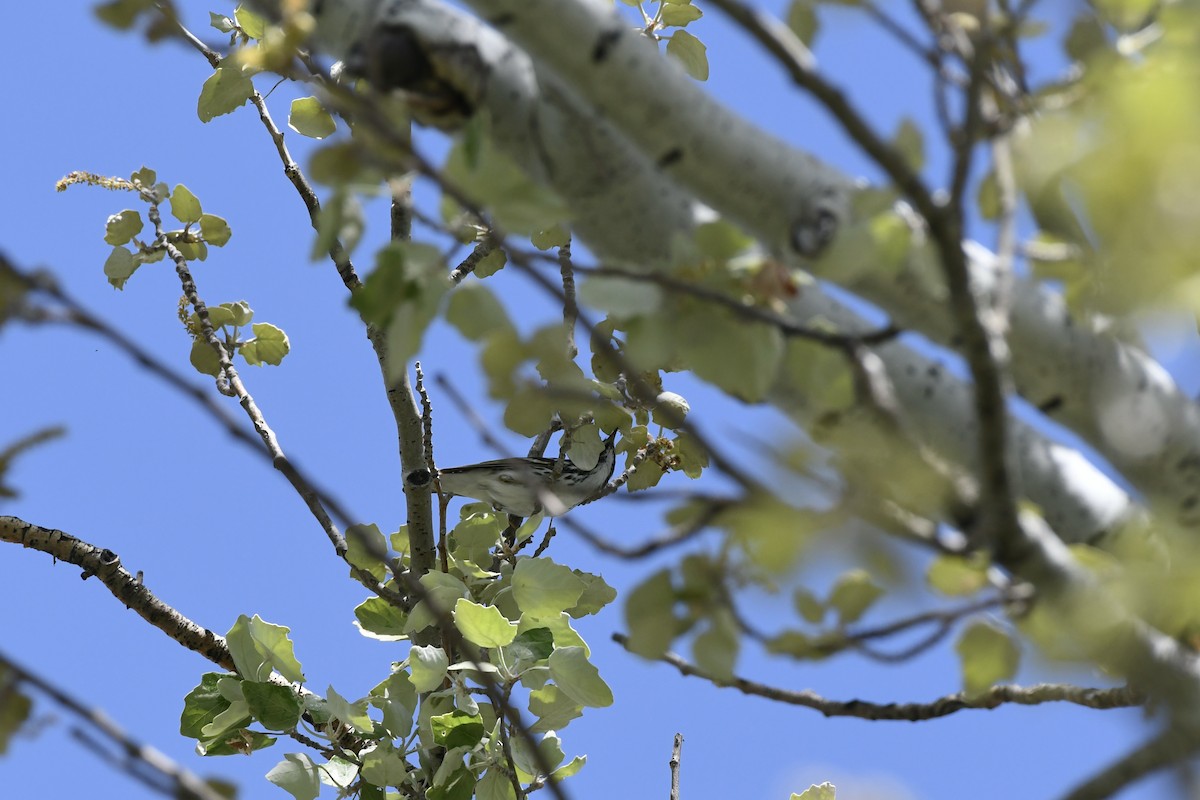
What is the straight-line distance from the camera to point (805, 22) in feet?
3.90

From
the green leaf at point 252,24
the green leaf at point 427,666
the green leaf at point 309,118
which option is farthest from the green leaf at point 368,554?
the green leaf at point 252,24

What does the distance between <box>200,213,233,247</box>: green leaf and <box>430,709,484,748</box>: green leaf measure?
1.37 metres

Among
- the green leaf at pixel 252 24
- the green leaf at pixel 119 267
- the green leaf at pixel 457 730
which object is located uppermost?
the green leaf at pixel 252 24

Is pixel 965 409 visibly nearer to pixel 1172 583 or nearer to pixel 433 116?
pixel 1172 583

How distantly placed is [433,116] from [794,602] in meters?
0.64

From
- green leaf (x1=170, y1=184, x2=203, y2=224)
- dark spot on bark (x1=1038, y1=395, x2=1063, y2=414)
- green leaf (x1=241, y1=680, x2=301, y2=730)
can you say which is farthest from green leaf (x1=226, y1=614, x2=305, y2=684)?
dark spot on bark (x1=1038, y1=395, x2=1063, y2=414)

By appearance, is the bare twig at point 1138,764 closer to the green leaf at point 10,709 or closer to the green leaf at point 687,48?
the green leaf at point 10,709

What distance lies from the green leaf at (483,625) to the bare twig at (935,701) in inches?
19.1

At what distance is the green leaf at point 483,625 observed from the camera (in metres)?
2.07

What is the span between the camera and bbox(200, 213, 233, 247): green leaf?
2.81 metres

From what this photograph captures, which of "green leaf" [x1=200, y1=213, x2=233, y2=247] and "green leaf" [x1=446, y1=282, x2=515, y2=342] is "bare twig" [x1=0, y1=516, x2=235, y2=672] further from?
"green leaf" [x1=446, y1=282, x2=515, y2=342]

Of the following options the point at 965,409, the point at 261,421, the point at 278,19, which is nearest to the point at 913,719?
the point at 965,409

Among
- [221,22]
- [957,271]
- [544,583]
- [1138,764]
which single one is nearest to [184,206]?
[221,22]

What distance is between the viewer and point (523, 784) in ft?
8.50
